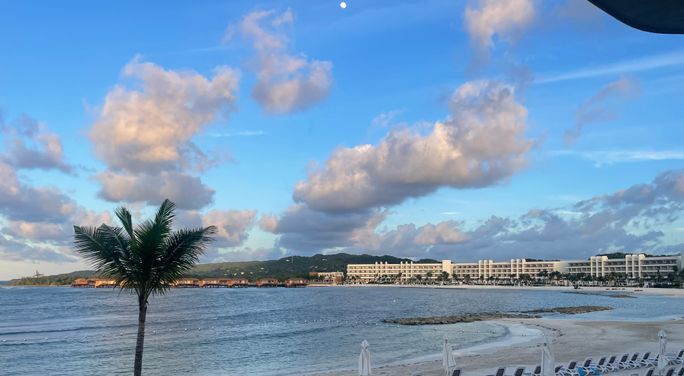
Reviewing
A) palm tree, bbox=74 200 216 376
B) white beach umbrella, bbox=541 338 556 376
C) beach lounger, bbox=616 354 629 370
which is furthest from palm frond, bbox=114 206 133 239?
beach lounger, bbox=616 354 629 370

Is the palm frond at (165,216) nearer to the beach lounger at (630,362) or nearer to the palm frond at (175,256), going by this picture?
the palm frond at (175,256)

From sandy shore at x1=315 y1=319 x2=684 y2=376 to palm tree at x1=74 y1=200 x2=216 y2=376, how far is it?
1070cm

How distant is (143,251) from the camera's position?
13383 millimetres

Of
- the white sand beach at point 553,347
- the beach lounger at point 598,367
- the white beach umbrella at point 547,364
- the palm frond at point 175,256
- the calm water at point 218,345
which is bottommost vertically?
the calm water at point 218,345

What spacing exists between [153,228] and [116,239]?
0.89 metres

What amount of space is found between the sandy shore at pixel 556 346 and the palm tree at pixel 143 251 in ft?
35.1

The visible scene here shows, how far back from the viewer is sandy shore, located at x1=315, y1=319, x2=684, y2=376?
28.4 m

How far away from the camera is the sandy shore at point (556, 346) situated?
1120 inches

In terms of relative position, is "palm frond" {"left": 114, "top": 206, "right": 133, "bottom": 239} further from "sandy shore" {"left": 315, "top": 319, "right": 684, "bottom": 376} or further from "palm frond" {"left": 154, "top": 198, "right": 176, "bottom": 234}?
"sandy shore" {"left": 315, "top": 319, "right": 684, "bottom": 376}

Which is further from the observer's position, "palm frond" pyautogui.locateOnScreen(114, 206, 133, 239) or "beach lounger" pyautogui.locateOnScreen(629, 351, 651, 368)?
"beach lounger" pyautogui.locateOnScreen(629, 351, 651, 368)

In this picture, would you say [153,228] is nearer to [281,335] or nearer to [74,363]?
[74,363]

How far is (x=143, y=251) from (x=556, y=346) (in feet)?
99.4

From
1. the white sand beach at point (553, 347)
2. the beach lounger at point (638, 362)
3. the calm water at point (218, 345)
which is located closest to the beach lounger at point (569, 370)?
the white sand beach at point (553, 347)

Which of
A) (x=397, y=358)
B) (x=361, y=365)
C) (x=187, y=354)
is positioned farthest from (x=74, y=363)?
(x=361, y=365)
